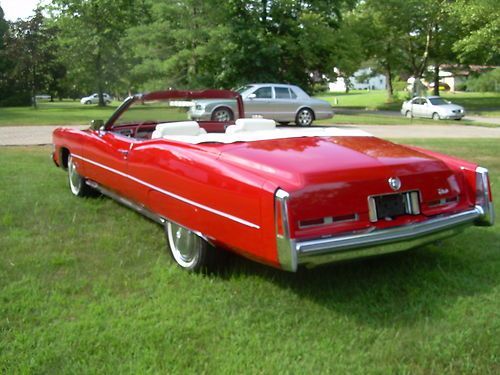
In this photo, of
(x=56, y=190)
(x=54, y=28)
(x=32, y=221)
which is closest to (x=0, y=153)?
(x=56, y=190)

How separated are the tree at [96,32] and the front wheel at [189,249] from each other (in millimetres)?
38573

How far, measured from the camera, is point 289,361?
106 inches

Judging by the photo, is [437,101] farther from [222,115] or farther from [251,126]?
[251,126]

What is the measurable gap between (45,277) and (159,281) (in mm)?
797

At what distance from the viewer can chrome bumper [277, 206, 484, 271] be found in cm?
297

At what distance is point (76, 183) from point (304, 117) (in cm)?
1345

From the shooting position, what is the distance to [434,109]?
25.8m

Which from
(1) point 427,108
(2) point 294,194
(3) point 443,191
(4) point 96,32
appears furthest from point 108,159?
(4) point 96,32

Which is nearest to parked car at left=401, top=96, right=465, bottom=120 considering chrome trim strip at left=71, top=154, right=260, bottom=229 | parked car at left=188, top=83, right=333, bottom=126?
parked car at left=188, top=83, right=333, bottom=126

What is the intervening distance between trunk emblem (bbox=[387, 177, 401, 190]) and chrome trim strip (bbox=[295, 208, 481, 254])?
0.24 m

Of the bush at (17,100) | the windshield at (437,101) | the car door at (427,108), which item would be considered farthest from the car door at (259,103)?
the bush at (17,100)

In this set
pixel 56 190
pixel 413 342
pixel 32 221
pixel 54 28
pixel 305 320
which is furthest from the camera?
pixel 54 28

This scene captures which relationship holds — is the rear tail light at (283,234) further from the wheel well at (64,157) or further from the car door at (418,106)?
the car door at (418,106)

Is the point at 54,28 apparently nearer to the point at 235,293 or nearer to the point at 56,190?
the point at 56,190
